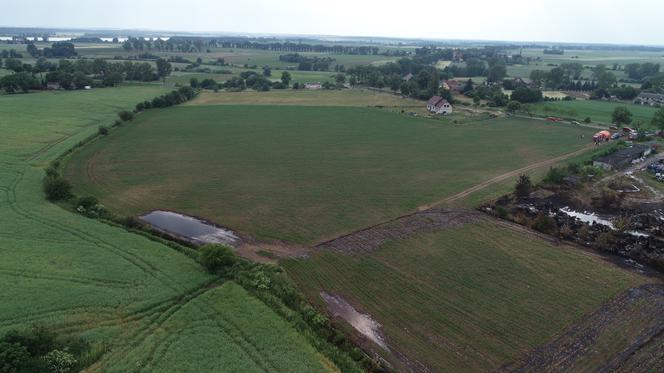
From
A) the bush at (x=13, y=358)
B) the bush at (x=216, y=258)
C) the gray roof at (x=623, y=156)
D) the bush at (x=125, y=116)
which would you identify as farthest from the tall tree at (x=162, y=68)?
the bush at (x=13, y=358)

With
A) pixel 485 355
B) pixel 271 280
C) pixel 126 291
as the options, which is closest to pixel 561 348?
pixel 485 355

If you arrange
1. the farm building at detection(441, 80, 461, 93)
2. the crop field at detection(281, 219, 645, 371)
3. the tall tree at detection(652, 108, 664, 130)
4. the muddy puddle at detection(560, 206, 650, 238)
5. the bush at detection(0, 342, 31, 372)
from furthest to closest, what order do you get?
1. the farm building at detection(441, 80, 461, 93)
2. the tall tree at detection(652, 108, 664, 130)
3. the muddy puddle at detection(560, 206, 650, 238)
4. the crop field at detection(281, 219, 645, 371)
5. the bush at detection(0, 342, 31, 372)

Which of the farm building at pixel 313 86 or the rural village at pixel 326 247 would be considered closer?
the rural village at pixel 326 247

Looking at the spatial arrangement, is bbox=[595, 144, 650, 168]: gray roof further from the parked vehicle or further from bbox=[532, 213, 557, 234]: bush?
bbox=[532, 213, 557, 234]: bush

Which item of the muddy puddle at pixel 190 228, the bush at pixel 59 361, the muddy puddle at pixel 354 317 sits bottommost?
the muddy puddle at pixel 354 317

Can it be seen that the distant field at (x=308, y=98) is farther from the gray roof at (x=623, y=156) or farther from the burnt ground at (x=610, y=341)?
the burnt ground at (x=610, y=341)

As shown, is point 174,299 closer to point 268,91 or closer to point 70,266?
point 70,266

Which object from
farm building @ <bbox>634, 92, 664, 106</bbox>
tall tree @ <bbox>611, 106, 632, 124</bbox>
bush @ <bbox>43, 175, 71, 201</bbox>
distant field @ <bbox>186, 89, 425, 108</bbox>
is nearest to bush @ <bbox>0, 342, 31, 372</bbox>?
bush @ <bbox>43, 175, 71, 201</bbox>

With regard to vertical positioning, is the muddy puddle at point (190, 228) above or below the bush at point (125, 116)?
below
